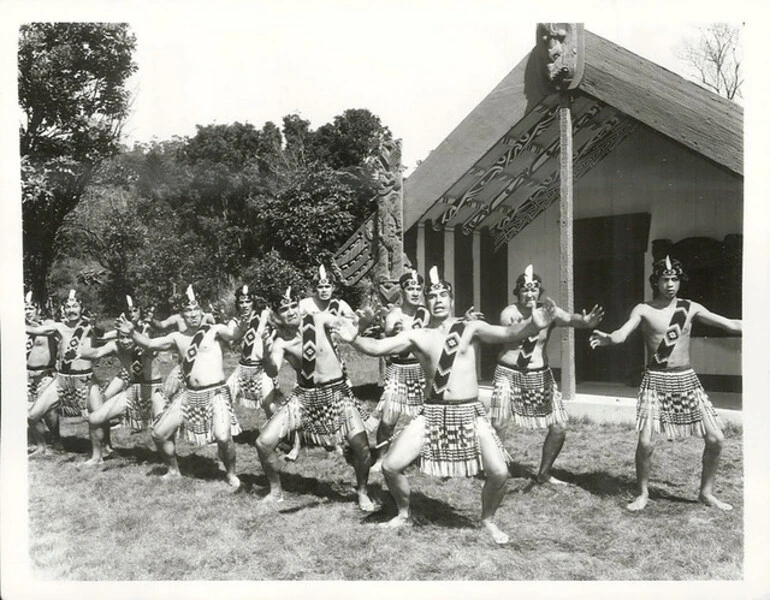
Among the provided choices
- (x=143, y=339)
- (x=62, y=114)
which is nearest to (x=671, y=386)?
(x=143, y=339)

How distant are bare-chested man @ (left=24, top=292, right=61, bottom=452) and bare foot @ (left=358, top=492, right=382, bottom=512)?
369 centimetres

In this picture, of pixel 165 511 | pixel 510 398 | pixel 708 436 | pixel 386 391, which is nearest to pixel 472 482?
pixel 510 398

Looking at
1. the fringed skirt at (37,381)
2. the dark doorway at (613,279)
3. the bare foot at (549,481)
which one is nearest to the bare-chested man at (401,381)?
the bare foot at (549,481)

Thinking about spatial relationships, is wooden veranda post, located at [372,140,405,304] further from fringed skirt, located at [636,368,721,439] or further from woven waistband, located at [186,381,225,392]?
fringed skirt, located at [636,368,721,439]

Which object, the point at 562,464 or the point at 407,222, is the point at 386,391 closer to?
the point at 562,464

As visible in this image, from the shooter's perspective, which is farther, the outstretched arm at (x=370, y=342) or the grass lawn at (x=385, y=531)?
the grass lawn at (x=385, y=531)

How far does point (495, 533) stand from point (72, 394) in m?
4.80

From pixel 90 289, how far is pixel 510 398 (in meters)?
5.00

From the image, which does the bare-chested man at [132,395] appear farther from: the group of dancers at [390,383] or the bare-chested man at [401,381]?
the bare-chested man at [401,381]

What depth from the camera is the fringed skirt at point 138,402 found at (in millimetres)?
7023

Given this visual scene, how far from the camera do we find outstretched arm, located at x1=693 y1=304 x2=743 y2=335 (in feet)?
15.8

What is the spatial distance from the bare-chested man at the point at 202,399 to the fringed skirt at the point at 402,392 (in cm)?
134

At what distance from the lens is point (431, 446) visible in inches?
185

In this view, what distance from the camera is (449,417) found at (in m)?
4.68
